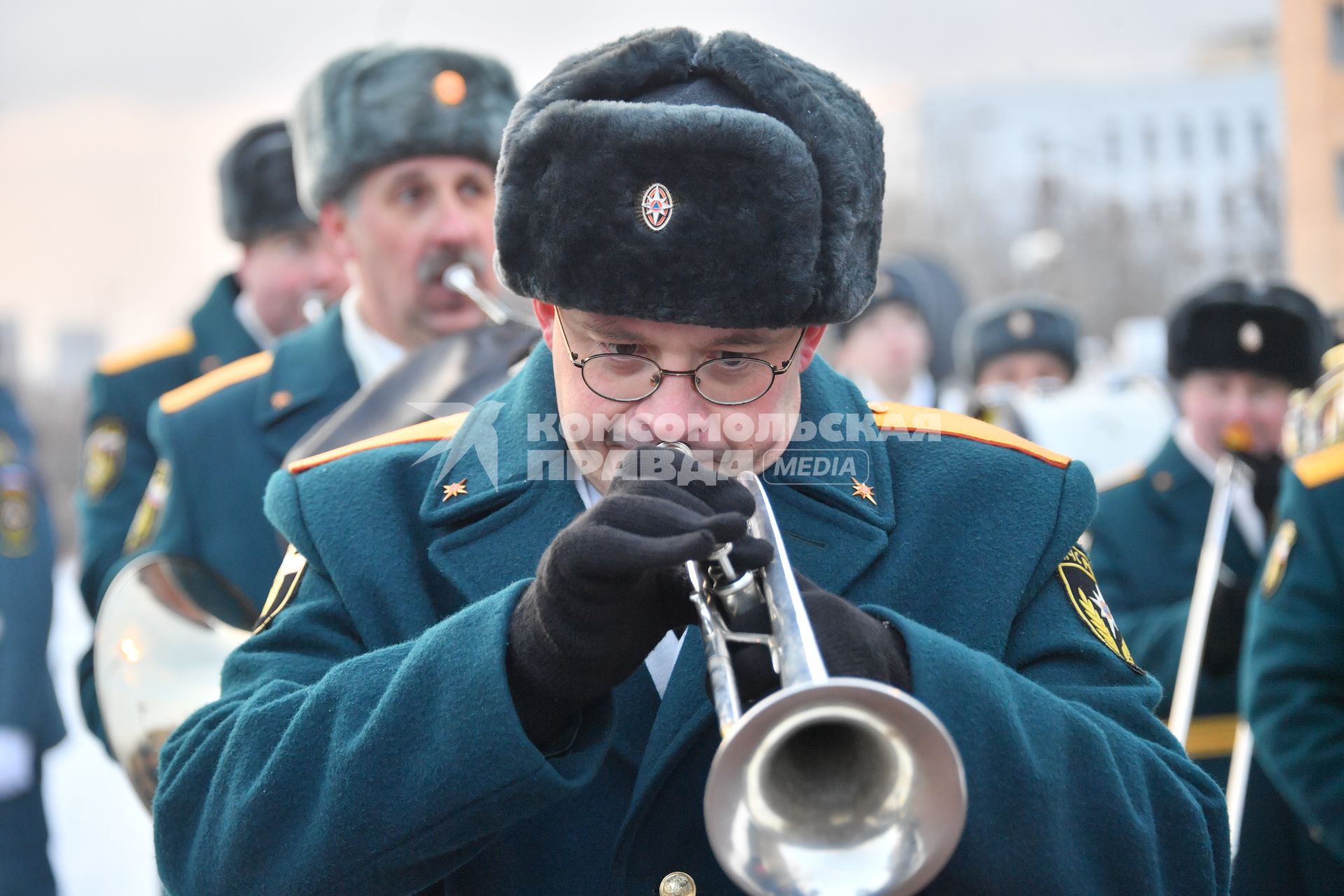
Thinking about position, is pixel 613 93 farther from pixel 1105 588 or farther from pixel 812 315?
pixel 1105 588

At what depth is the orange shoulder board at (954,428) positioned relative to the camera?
2.70m

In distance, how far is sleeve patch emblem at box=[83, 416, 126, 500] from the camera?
17.4ft

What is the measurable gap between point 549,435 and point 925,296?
7.74 metres

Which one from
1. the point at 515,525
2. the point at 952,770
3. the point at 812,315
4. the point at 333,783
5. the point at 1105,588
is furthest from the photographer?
the point at 1105,588

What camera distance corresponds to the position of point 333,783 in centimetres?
225

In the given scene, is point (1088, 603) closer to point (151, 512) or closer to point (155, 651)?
point (155, 651)

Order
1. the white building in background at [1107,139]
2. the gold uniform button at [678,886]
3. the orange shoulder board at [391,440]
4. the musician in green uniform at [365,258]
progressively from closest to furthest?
the gold uniform button at [678,886], the orange shoulder board at [391,440], the musician in green uniform at [365,258], the white building in background at [1107,139]

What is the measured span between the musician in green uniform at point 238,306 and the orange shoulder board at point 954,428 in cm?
316

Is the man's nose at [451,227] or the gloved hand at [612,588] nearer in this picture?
the gloved hand at [612,588]

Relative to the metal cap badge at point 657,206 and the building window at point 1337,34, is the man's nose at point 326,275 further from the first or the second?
the building window at point 1337,34

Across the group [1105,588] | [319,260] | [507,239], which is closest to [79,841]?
[319,260]

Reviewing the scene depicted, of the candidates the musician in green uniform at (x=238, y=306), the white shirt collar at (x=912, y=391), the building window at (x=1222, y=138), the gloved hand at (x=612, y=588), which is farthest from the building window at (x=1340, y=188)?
the building window at (x=1222, y=138)

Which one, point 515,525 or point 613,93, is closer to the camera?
point 613,93

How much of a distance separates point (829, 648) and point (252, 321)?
4199 millimetres
